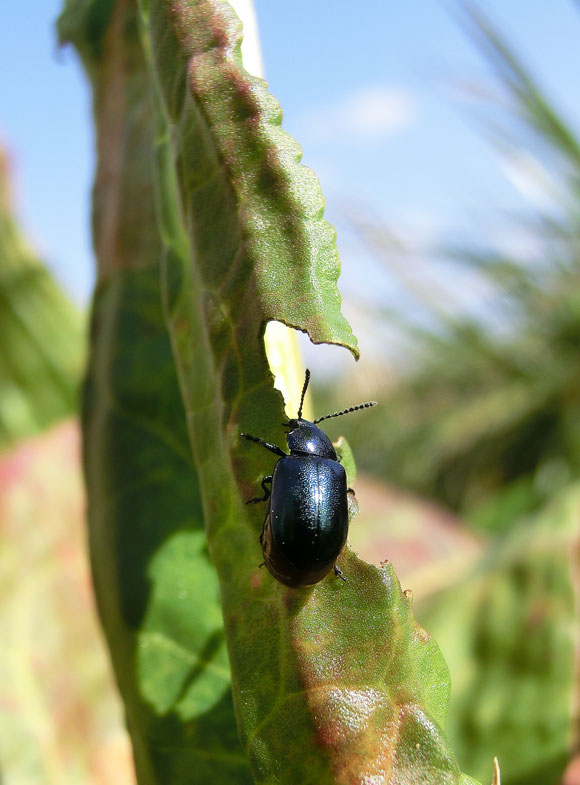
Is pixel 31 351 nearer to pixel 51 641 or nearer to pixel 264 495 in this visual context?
pixel 51 641

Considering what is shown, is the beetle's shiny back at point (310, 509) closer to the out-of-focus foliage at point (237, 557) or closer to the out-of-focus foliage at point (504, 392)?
the out-of-focus foliage at point (237, 557)

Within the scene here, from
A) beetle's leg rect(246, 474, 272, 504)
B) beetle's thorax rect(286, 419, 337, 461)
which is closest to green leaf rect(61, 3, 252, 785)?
beetle's thorax rect(286, 419, 337, 461)

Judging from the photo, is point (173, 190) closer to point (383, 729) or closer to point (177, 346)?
point (177, 346)

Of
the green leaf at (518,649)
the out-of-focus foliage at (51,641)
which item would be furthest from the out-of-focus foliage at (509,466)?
the out-of-focus foliage at (51,641)

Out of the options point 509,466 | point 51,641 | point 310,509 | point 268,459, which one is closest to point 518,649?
point 51,641

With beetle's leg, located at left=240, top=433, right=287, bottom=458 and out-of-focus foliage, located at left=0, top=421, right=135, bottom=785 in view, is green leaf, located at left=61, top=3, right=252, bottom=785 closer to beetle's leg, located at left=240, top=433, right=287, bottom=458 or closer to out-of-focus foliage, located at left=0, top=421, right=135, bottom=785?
beetle's leg, located at left=240, top=433, right=287, bottom=458

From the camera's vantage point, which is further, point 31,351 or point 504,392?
point 504,392
